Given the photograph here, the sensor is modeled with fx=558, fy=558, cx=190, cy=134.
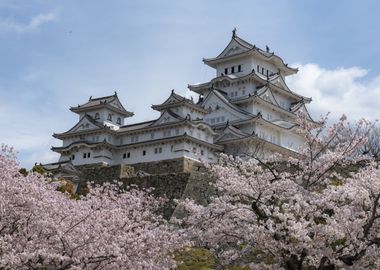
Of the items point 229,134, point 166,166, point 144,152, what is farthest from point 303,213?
point 144,152

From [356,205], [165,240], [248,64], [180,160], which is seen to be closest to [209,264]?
[165,240]

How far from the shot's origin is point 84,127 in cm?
4431

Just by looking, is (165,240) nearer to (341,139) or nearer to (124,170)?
(341,139)

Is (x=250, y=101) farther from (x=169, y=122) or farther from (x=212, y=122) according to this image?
(x=169, y=122)

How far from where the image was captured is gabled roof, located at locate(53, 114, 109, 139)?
43375 mm

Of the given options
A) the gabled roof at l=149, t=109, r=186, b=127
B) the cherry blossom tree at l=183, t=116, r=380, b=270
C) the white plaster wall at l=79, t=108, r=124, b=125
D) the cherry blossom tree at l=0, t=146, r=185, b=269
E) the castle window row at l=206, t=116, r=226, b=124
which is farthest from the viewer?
the white plaster wall at l=79, t=108, r=124, b=125

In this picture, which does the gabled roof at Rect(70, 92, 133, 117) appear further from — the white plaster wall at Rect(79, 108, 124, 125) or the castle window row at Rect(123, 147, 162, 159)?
the castle window row at Rect(123, 147, 162, 159)

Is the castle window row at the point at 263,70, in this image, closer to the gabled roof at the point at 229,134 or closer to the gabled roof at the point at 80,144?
the gabled roof at the point at 229,134

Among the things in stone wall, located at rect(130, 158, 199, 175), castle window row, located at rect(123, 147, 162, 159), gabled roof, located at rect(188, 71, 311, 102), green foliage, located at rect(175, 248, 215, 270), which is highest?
gabled roof, located at rect(188, 71, 311, 102)

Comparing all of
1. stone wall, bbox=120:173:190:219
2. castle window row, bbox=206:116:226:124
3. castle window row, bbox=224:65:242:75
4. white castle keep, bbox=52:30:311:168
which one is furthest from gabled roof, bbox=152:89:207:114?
stone wall, bbox=120:173:190:219

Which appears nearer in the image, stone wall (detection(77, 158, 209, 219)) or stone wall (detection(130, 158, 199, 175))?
stone wall (detection(77, 158, 209, 219))

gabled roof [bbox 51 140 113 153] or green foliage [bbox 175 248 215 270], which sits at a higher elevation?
gabled roof [bbox 51 140 113 153]

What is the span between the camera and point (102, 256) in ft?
37.0

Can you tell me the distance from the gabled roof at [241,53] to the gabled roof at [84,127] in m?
11.9
